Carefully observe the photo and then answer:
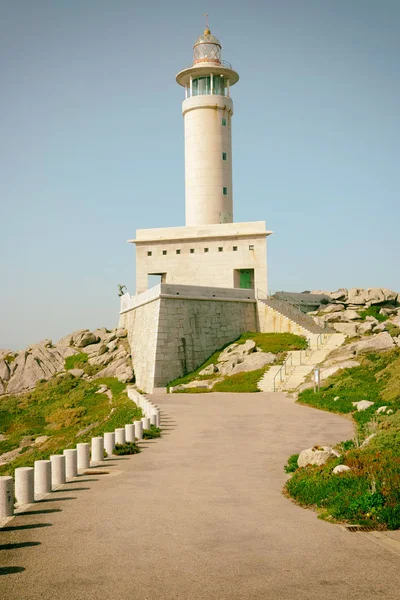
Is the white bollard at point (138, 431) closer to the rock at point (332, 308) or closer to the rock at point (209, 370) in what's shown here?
the rock at point (209, 370)

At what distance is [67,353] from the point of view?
52.3 m

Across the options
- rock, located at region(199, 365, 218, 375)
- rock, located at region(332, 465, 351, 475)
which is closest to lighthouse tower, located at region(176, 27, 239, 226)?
rock, located at region(199, 365, 218, 375)

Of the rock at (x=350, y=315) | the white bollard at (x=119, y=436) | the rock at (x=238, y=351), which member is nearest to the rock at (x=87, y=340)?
the rock at (x=238, y=351)

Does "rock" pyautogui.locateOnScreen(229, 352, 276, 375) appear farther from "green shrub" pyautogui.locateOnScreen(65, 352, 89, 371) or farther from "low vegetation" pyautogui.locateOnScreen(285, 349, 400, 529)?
"low vegetation" pyautogui.locateOnScreen(285, 349, 400, 529)

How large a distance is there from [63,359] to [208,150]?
839 inches

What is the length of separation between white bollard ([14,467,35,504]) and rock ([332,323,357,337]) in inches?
1320

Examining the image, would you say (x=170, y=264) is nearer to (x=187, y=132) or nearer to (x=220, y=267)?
(x=220, y=267)

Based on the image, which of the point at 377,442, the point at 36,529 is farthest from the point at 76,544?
the point at 377,442

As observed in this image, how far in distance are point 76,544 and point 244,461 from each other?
22.2 ft

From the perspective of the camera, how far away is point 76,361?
162 feet

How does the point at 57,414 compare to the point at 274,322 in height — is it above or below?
below

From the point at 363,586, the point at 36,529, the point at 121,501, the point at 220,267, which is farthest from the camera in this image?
the point at 220,267

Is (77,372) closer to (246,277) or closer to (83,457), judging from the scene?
(246,277)

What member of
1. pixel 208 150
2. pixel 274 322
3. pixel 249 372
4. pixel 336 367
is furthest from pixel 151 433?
pixel 208 150
